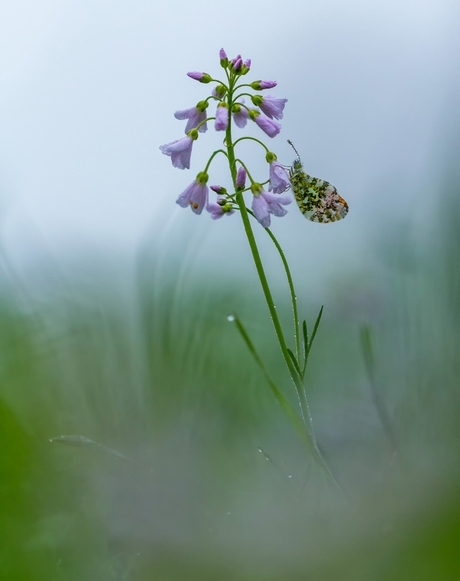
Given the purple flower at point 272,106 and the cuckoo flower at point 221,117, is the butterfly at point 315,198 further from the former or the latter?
the cuckoo flower at point 221,117

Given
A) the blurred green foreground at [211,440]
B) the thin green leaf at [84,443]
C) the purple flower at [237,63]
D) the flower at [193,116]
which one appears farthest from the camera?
the flower at [193,116]

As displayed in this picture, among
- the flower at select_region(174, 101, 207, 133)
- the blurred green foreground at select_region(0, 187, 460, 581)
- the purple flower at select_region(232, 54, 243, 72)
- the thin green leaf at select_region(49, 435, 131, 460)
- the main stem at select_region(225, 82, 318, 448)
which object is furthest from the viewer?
the flower at select_region(174, 101, 207, 133)

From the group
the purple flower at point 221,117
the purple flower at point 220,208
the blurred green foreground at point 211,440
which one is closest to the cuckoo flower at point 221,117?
the purple flower at point 221,117

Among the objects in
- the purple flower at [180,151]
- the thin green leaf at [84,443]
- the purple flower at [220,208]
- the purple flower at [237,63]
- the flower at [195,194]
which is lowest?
the thin green leaf at [84,443]

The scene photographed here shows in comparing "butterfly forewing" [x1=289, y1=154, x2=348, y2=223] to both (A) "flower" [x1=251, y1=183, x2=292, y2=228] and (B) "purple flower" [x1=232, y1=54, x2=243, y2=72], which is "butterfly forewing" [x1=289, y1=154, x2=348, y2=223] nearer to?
(A) "flower" [x1=251, y1=183, x2=292, y2=228]

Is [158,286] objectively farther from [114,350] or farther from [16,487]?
[16,487]

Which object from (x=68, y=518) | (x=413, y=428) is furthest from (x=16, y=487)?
(x=413, y=428)

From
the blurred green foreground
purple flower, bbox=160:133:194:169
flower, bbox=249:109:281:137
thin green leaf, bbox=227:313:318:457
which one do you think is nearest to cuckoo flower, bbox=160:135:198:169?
purple flower, bbox=160:133:194:169

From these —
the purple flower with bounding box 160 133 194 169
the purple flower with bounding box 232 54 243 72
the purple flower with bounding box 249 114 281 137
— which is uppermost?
the purple flower with bounding box 232 54 243 72

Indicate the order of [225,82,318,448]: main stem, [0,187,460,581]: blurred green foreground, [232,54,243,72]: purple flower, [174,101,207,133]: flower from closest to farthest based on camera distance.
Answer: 1. [0,187,460,581]: blurred green foreground
2. [225,82,318,448]: main stem
3. [232,54,243,72]: purple flower
4. [174,101,207,133]: flower
